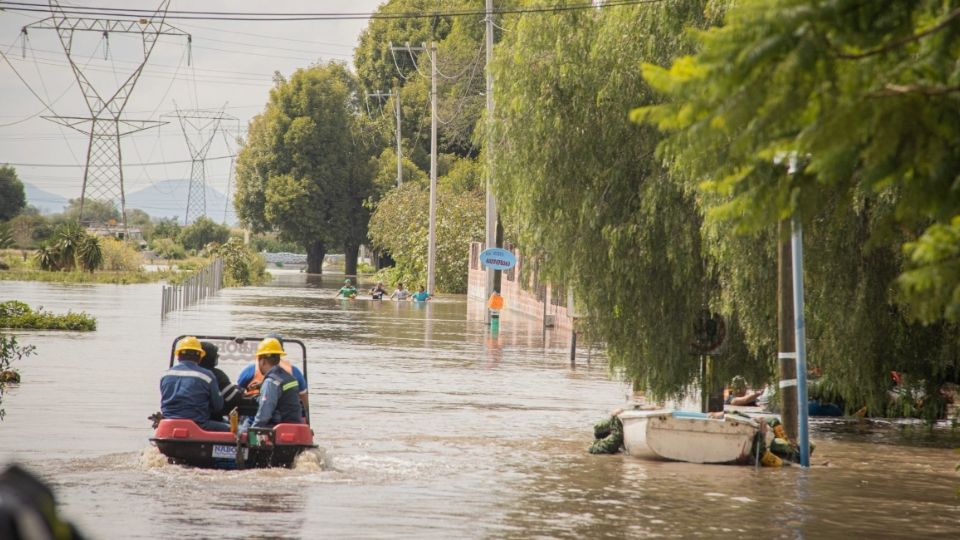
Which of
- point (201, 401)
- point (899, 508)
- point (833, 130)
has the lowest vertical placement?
point (899, 508)

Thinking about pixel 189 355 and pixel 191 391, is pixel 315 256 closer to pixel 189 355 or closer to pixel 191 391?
pixel 189 355

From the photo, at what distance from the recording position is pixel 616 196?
19.6 m

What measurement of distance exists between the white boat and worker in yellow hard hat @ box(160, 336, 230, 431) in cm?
523

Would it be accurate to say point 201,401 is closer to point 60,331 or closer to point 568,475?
point 568,475

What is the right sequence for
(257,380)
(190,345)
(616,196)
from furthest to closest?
(616,196) < (257,380) < (190,345)

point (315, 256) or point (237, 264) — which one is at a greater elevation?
point (315, 256)

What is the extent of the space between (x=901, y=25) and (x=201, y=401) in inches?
373

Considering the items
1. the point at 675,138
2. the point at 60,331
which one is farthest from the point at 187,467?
the point at 60,331

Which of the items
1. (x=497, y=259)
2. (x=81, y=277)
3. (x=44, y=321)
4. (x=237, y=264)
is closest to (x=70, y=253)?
(x=81, y=277)

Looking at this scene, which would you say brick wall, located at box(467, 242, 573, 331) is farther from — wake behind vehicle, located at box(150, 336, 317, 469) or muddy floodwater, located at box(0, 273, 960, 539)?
wake behind vehicle, located at box(150, 336, 317, 469)

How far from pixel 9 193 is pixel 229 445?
143 metres

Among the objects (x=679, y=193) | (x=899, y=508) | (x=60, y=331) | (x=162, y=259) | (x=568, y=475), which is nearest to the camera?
(x=899, y=508)

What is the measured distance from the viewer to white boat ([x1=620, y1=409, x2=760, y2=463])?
639 inches

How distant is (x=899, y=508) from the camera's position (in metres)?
13.9
